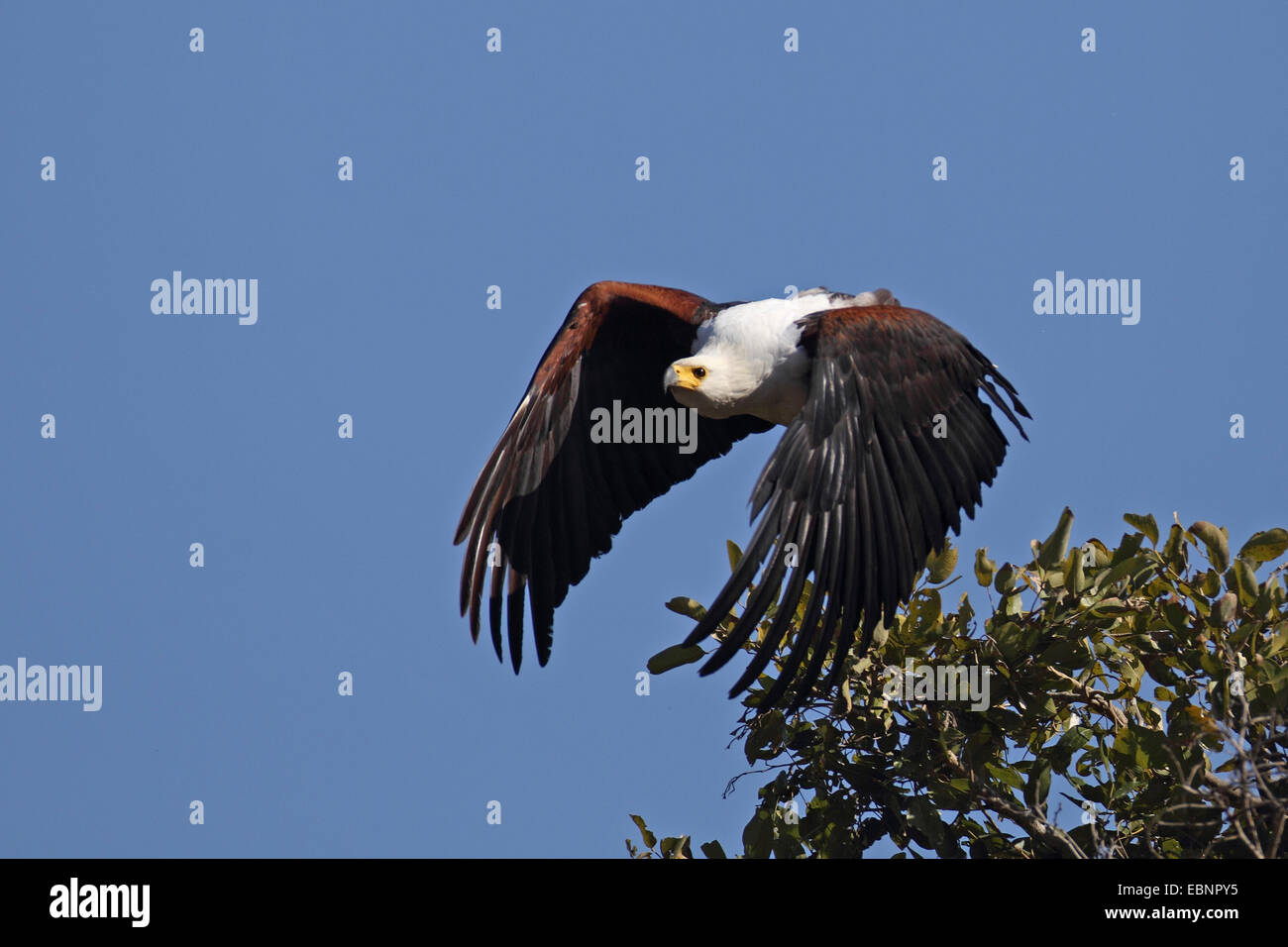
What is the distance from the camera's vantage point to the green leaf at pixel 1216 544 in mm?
6027

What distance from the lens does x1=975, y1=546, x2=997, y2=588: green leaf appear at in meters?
6.35

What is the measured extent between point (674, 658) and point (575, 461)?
8.33 feet

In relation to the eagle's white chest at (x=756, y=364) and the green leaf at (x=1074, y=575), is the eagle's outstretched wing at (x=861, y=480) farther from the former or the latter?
the green leaf at (x=1074, y=575)

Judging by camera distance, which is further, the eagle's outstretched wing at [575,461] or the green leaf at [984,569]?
the eagle's outstretched wing at [575,461]

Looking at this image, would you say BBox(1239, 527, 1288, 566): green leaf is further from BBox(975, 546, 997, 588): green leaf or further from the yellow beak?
the yellow beak

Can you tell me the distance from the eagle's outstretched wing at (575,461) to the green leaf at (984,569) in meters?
2.83

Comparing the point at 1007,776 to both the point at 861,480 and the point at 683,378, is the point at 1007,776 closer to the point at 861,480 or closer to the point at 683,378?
the point at 861,480

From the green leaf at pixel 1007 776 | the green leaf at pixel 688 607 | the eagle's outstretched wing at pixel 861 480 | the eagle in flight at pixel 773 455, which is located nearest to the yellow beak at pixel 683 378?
the eagle in flight at pixel 773 455

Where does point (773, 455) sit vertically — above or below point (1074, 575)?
above

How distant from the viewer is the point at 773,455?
656 cm

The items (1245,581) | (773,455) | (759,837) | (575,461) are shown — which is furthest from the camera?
(575,461)

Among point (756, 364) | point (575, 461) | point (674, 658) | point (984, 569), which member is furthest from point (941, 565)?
point (575, 461)

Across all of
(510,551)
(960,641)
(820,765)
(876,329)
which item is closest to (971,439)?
(876,329)
